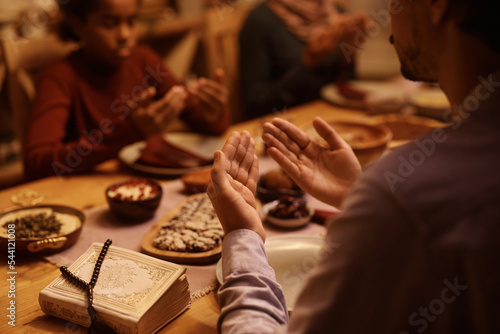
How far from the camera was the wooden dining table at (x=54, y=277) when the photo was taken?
3.00 feet

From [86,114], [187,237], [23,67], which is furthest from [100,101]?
[187,237]

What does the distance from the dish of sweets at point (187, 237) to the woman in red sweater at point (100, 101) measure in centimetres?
54

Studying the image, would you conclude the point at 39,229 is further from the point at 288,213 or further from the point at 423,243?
the point at 423,243

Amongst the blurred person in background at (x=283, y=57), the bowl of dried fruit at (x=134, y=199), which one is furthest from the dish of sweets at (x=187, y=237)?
the blurred person in background at (x=283, y=57)

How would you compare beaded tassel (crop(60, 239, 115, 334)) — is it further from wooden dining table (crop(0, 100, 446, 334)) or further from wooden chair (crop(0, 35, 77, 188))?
wooden chair (crop(0, 35, 77, 188))

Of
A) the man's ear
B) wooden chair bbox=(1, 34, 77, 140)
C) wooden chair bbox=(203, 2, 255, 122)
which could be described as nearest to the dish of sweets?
the man's ear

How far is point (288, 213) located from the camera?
1.25 metres

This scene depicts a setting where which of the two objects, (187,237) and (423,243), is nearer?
(423,243)

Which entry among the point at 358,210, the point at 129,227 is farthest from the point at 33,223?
the point at 358,210

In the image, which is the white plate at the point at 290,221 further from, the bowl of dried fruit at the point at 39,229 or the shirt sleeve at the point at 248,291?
the bowl of dried fruit at the point at 39,229

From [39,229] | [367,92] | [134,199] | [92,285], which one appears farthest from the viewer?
[367,92]

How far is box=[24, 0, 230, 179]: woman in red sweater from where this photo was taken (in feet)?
5.55

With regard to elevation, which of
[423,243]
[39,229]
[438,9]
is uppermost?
[438,9]

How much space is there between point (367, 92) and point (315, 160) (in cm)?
128
